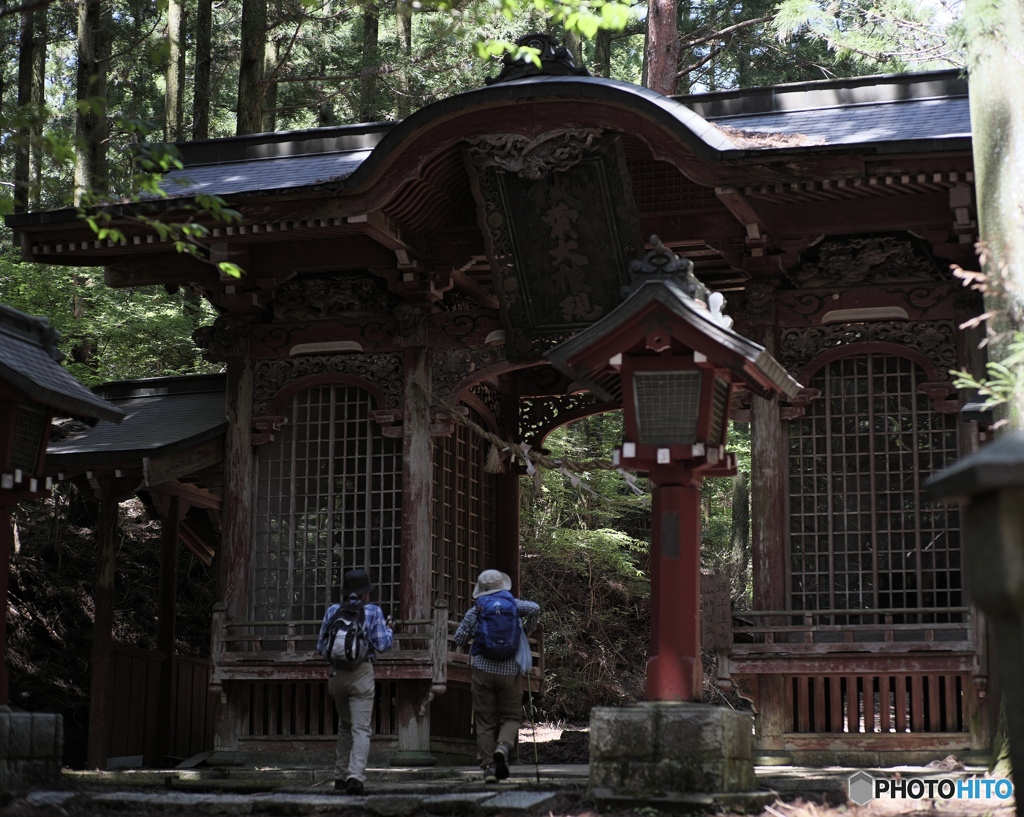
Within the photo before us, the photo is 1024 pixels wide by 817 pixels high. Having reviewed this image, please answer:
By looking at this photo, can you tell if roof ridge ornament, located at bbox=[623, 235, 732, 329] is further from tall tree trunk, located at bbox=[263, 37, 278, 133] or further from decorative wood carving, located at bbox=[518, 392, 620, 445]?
tall tree trunk, located at bbox=[263, 37, 278, 133]

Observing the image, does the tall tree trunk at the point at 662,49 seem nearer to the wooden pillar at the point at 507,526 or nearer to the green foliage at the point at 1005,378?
the wooden pillar at the point at 507,526

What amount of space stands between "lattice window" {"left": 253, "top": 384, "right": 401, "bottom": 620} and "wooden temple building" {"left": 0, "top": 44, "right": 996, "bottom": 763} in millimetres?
29

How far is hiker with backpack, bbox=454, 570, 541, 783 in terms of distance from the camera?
9.12 metres

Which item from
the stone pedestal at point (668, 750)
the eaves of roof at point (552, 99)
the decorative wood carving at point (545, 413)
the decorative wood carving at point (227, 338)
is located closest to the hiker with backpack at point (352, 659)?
the stone pedestal at point (668, 750)

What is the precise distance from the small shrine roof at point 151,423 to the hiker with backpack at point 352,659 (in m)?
4.04

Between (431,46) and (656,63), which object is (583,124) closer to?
(656,63)

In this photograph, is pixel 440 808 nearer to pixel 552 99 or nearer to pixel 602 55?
pixel 552 99

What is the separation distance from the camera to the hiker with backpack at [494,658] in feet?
29.9

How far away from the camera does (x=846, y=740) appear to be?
34.7 ft

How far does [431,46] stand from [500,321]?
10.3 m

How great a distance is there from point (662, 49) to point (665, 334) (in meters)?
11.6

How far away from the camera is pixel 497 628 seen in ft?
30.0

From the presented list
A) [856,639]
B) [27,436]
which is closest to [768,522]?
[856,639]

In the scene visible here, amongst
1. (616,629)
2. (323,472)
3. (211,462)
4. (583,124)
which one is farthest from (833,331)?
(616,629)
